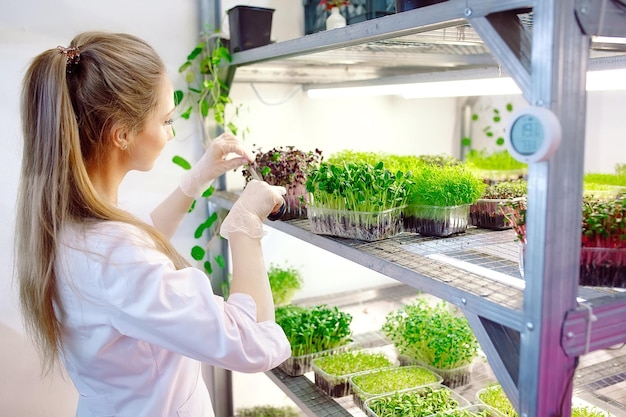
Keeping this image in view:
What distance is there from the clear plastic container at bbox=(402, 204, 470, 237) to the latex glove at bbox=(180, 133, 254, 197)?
23.1 inches

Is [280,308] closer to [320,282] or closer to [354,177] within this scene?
[320,282]

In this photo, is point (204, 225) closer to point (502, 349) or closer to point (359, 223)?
point (359, 223)

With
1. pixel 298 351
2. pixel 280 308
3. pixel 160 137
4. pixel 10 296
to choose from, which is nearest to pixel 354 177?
pixel 160 137

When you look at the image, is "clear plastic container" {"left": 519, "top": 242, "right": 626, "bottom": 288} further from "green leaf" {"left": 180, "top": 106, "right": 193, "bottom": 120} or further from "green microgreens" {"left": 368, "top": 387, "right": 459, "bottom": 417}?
"green leaf" {"left": 180, "top": 106, "right": 193, "bottom": 120}

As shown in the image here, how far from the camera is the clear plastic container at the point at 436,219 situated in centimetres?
142

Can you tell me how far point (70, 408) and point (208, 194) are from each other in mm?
946

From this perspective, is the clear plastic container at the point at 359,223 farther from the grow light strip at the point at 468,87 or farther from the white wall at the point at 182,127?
the white wall at the point at 182,127

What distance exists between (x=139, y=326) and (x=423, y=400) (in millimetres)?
805

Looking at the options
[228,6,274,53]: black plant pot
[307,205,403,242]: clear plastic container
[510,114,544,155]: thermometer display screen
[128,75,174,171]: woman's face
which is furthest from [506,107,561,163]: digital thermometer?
[228,6,274,53]: black plant pot

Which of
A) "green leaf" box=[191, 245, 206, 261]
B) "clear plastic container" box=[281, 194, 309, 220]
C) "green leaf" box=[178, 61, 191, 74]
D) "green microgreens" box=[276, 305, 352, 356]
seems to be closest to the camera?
"clear plastic container" box=[281, 194, 309, 220]

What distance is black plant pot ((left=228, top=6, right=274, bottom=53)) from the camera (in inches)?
77.6

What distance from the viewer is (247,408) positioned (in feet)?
8.23

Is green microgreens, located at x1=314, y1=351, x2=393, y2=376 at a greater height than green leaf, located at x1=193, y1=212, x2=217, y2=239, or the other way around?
green leaf, located at x1=193, y1=212, x2=217, y2=239

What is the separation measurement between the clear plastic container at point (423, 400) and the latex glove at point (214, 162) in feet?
2.68
